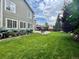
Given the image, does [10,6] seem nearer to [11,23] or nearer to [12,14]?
[12,14]

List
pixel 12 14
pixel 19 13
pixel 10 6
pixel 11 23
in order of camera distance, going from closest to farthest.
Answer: pixel 10 6 < pixel 11 23 < pixel 12 14 < pixel 19 13

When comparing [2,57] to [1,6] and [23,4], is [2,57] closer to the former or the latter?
[1,6]

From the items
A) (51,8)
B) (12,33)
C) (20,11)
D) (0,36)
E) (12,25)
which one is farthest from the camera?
(51,8)

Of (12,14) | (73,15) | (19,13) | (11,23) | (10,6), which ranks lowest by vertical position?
(11,23)

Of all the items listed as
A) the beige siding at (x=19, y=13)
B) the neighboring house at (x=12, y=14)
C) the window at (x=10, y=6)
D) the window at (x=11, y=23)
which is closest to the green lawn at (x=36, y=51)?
the neighboring house at (x=12, y=14)

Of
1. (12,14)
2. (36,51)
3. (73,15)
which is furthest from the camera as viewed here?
(12,14)

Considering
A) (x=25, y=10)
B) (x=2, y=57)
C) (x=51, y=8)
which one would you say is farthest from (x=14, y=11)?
(x=51, y=8)

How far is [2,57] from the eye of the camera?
27.6 feet

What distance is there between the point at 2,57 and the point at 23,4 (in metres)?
21.3

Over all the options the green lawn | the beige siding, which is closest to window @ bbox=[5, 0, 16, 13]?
the beige siding

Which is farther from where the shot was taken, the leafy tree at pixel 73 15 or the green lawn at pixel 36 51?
the leafy tree at pixel 73 15

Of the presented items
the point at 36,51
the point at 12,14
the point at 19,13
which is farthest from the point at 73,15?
the point at 19,13

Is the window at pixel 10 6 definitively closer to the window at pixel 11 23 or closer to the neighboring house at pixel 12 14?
the neighboring house at pixel 12 14

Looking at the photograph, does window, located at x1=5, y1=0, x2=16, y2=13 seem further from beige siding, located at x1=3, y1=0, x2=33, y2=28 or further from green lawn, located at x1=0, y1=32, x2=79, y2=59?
green lawn, located at x1=0, y1=32, x2=79, y2=59
